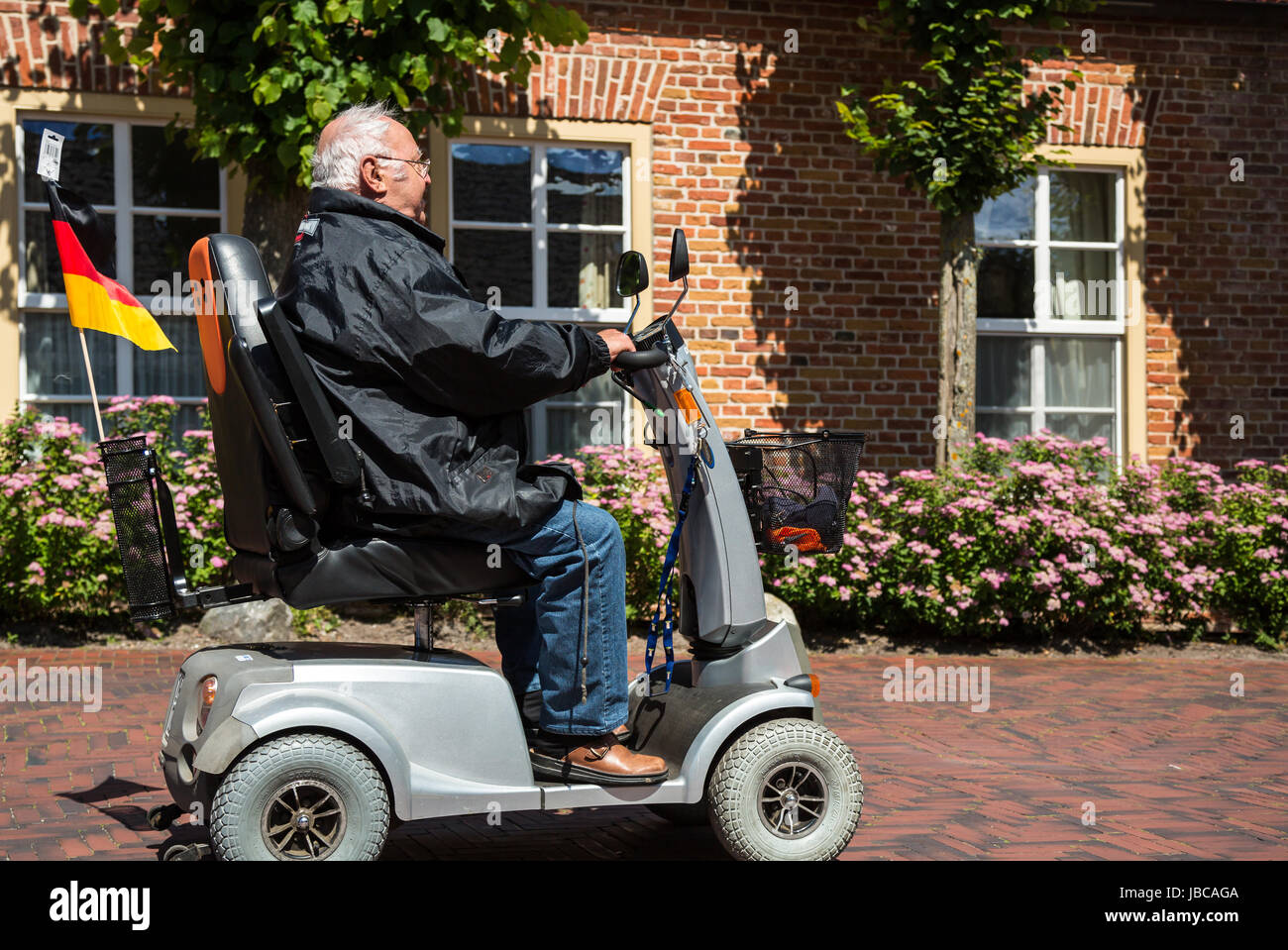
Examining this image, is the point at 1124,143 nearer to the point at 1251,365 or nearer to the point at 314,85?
the point at 1251,365

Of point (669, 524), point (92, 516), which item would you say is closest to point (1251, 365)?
point (669, 524)

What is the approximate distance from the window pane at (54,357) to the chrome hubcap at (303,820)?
18.9ft

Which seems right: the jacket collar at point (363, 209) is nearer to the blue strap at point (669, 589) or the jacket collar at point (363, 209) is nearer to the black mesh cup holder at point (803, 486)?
the blue strap at point (669, 589)

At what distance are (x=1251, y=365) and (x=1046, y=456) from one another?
2.76 m

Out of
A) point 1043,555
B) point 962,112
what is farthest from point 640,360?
point 962,112

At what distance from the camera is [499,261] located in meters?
8.74

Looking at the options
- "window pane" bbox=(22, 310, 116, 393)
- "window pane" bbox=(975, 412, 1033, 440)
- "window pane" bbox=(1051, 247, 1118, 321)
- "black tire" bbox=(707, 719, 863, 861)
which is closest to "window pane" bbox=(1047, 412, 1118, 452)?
"window pane" bbox=(975, 412, 1033, 440)

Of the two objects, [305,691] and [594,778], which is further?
[594,778]

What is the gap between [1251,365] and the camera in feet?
32.6

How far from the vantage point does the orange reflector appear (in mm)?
3549

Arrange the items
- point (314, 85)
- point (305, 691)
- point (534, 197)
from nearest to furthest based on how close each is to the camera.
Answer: point (305, 691) → point (314, 85) → point (534, 197)

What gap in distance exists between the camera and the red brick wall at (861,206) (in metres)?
8.91

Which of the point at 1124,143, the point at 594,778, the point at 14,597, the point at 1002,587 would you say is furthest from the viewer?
the point at 1124,143
